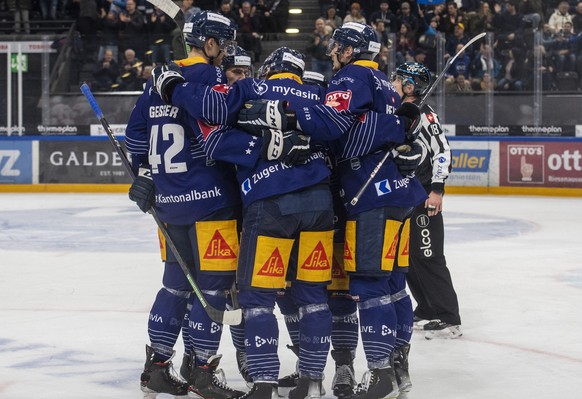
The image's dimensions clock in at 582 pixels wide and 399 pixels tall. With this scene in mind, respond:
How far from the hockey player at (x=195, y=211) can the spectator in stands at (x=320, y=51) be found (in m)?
9.62

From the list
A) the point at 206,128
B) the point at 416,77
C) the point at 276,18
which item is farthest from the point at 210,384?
the point at 276,18

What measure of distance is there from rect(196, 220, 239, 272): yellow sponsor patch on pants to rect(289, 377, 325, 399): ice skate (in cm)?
51

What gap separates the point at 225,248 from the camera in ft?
13.1

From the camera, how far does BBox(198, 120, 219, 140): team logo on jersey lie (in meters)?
3.86

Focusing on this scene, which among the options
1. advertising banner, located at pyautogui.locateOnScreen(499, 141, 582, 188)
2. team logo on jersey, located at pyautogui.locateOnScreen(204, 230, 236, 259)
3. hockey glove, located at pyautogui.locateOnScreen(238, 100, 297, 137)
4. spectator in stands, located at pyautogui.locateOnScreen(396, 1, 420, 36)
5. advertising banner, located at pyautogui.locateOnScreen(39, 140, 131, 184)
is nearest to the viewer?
hockey glove, located at pyautogui.locateOnScreen(238, 100, 297, 137)

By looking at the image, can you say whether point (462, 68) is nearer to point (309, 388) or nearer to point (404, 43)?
point (404, 43)

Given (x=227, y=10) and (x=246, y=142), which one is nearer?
(x=246, y=142)

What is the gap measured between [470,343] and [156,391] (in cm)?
176

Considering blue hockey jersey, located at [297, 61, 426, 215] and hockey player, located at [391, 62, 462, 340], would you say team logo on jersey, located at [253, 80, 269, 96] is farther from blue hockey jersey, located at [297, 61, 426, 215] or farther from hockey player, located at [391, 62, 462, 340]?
hockey player, located at [391, 62, 462, 340]

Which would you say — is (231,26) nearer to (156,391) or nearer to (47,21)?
(156,391)

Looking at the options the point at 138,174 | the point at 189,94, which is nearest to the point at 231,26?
the point at 189,94

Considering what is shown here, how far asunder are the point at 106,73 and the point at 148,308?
28.4 feet

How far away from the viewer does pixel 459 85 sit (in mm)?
13281

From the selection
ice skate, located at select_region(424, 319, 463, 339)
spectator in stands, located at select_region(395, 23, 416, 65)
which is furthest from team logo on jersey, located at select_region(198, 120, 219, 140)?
spectator in stands, located at select_region(395, 23, 416, 65)
